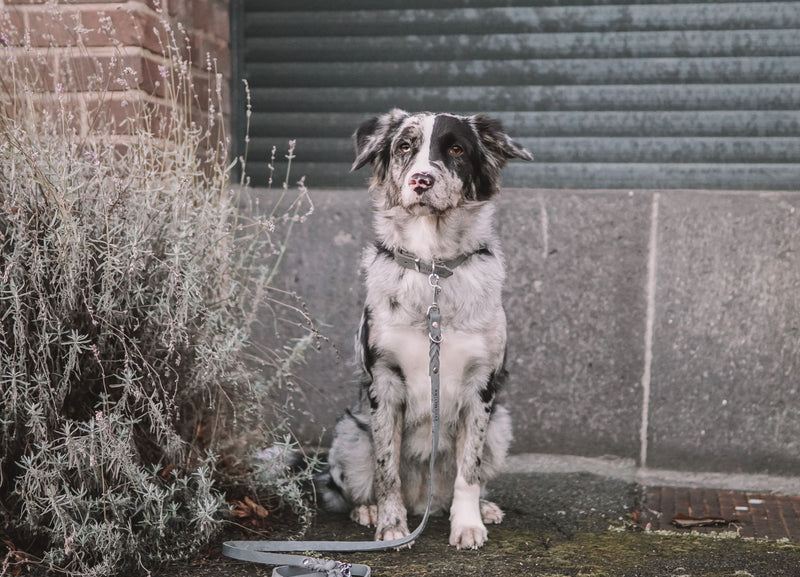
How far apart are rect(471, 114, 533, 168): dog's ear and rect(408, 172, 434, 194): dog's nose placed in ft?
1.27

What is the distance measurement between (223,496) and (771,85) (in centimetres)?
328

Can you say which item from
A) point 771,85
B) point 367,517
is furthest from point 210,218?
point 771,85

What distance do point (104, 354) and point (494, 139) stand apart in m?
1.62

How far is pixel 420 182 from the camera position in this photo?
2510 millimetres

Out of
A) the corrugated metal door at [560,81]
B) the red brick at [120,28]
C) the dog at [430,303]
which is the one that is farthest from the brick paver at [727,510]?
the red brick at [120,28]

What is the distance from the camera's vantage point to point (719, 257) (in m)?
3.63

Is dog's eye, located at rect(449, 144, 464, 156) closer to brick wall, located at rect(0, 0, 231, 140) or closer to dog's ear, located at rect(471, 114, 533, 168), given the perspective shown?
dog's ear, located at rect(471, 114, 533, 168)

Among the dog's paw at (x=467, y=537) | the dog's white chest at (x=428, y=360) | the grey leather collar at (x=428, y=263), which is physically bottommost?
the dog's paw at (x=467, y=537)

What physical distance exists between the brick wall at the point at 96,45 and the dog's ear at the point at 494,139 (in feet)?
3.93

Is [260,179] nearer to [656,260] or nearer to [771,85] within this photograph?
[656,260]

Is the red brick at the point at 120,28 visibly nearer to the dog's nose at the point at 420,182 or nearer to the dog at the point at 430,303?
the dog at the point at 430,303

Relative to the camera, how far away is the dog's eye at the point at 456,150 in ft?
8.73

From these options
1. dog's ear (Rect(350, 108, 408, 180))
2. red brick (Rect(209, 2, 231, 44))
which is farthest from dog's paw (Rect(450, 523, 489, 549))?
red brick (Rect(209, 2, 231, 44))

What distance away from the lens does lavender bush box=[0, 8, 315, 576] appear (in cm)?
232
